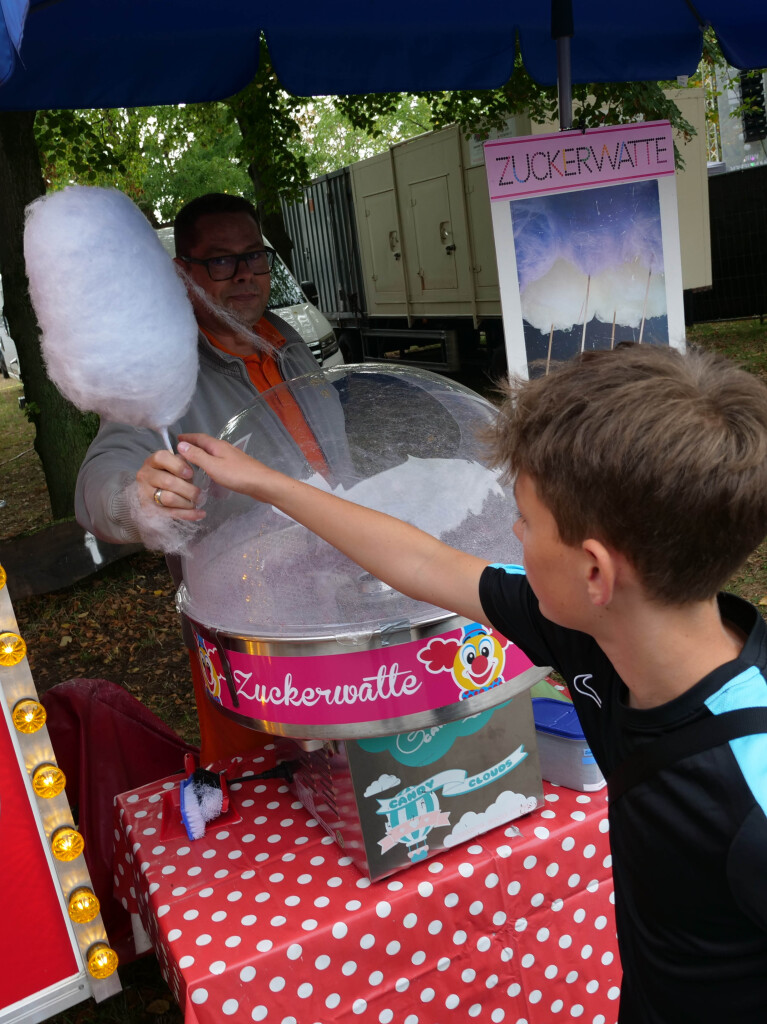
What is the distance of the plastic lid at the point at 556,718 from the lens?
69.4 inches

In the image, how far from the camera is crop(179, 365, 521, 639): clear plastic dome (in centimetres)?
143

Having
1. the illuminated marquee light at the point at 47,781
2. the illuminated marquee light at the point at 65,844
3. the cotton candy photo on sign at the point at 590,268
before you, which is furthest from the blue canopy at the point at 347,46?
the illuminated marquee light at the point at 65,844

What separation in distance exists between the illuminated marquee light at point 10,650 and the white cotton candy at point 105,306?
41 centimetres

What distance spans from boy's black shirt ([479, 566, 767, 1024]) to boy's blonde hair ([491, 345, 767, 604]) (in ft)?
0.39

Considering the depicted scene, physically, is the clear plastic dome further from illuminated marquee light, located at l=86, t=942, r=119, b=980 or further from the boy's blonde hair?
illuminated marquee light, located at l=86, t=942, r=119, b=980

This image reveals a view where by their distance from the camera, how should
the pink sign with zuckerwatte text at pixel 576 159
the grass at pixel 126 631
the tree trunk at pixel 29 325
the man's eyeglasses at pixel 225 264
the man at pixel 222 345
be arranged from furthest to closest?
the tree trunk at pixel 29 325, the grass at pixel 126 631, the pink sign with zuckerwatte text at pixel 576 159, the man's eyeglasses at pixel 225 264, the man at pixel 222 345

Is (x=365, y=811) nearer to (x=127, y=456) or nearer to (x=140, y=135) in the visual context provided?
(x=127, y=456)

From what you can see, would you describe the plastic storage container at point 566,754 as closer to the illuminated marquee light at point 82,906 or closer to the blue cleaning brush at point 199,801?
the blue cleaning brush at point 199,801

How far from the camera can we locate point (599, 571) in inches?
37.1

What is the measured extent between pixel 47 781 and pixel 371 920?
61 centimetres

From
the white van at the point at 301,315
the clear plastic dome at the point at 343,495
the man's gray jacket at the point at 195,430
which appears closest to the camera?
the clear plastic dome at the point at 343,495

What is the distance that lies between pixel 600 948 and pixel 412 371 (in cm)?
130

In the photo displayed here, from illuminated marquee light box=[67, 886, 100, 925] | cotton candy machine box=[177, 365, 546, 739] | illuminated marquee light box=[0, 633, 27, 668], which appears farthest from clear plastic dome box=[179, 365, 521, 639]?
illuminated marquee light box=[67, 886, 100, 925]

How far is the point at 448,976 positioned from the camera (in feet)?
5.25
